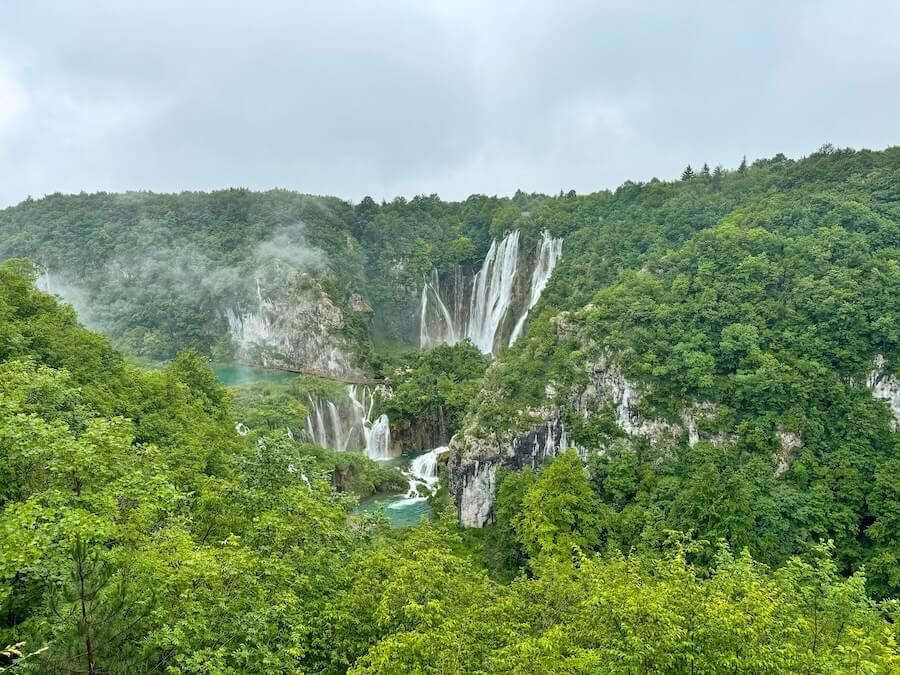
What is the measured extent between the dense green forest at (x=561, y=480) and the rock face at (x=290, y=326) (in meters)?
4.63

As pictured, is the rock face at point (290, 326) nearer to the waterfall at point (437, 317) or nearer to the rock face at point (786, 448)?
the waterfall at point (437, 317)

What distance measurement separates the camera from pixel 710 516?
79.8ft

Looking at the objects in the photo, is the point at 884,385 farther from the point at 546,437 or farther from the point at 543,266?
the point at 543,266

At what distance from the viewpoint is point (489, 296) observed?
232 feet

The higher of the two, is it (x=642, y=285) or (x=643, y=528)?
(x=642, y=285)

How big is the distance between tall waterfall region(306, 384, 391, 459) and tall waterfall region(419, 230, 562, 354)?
19200 mm

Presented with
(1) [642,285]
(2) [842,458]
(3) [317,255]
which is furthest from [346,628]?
(3) [317,255]

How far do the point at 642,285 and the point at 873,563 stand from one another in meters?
21.9

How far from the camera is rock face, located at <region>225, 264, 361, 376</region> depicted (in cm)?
7512

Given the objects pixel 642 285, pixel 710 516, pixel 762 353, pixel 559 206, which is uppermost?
pixel 559 206

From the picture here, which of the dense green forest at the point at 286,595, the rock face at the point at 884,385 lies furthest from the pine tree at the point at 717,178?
the dense green forest at the point at 286,595

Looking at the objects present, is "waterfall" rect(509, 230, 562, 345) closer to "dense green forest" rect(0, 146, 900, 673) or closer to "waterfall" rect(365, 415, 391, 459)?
"dense green forest" rect(0, 146, 900, 673)

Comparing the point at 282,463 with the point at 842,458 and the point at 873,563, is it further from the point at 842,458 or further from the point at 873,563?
the point at 842,458

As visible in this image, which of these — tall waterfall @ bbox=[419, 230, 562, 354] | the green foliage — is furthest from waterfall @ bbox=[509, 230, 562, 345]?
the green foliage
